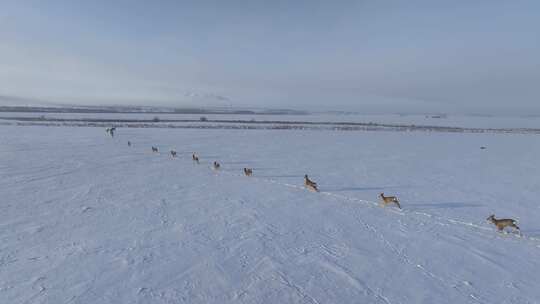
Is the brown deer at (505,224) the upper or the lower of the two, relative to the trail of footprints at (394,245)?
upper

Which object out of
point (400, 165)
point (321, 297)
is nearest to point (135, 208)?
point (321, 297)

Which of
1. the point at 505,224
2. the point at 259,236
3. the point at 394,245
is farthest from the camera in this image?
the point at 505,224

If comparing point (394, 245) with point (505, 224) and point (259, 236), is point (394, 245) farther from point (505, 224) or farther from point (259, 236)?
point (505, 224)

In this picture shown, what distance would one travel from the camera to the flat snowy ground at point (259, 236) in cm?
666

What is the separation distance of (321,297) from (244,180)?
927 cm

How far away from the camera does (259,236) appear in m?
9.09

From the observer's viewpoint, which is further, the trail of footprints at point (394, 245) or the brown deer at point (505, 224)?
the brown deer at point (505, 224)

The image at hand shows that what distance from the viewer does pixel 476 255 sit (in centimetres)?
832

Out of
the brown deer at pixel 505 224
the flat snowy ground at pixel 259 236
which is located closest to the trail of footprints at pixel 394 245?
the flat snowy ground at pixel 259 236

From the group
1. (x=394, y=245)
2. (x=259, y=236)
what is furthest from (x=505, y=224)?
(x=259, y=236)

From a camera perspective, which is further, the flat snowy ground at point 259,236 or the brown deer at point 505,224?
the brown deer at point 505,224

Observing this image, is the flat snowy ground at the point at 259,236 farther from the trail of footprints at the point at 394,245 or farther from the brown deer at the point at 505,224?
the brown deer at the point at 505,224

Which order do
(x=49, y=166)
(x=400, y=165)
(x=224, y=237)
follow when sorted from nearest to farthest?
1. (x=224, y=237)
2. (x=49, y=166)
3. (x=400, y=165)

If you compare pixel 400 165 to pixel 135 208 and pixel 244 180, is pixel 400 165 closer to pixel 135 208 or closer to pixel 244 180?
pixel 244 180
